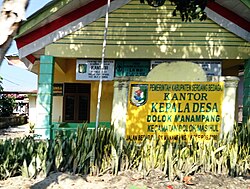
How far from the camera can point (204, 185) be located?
18.9 ft

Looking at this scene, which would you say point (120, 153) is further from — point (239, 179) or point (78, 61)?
point (78, 61)

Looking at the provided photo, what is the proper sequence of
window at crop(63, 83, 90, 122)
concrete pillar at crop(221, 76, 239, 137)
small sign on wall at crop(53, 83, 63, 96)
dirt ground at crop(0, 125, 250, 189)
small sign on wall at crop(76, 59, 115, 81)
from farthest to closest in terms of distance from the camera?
window at crop(63, 83, 90, 122), small sign on wall at crop(53, 83, 63, 96), small sign on wall at crop(76, 59, 115, 81), concrete pillar at crop(221, 76, 239, 137), dirt ground at crop(0, 125, 250, 189)

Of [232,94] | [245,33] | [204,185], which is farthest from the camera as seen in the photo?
[245,33]

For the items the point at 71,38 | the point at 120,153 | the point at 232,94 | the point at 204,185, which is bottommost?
the point at 204,185

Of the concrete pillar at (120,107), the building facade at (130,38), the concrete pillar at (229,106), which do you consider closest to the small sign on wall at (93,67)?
the building facade at (130,38)

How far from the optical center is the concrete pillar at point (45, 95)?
9492mm

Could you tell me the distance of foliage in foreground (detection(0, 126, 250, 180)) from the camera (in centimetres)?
599

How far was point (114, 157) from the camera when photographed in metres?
6.08

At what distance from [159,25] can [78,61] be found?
2.57m


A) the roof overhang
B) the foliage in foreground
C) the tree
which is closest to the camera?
the tree

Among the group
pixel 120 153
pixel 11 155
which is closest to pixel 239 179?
pixel 120 153

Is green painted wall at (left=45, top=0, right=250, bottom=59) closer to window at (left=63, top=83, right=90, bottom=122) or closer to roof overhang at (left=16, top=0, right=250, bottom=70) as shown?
roof overhang at (left=16, top=0, right=250, bottom=70)

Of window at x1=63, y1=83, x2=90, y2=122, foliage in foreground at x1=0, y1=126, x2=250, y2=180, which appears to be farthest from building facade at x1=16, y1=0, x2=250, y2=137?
window at x1=63, y1=83, x2=90, y2=122

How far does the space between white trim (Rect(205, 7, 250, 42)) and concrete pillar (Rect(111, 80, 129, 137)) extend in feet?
13.1
